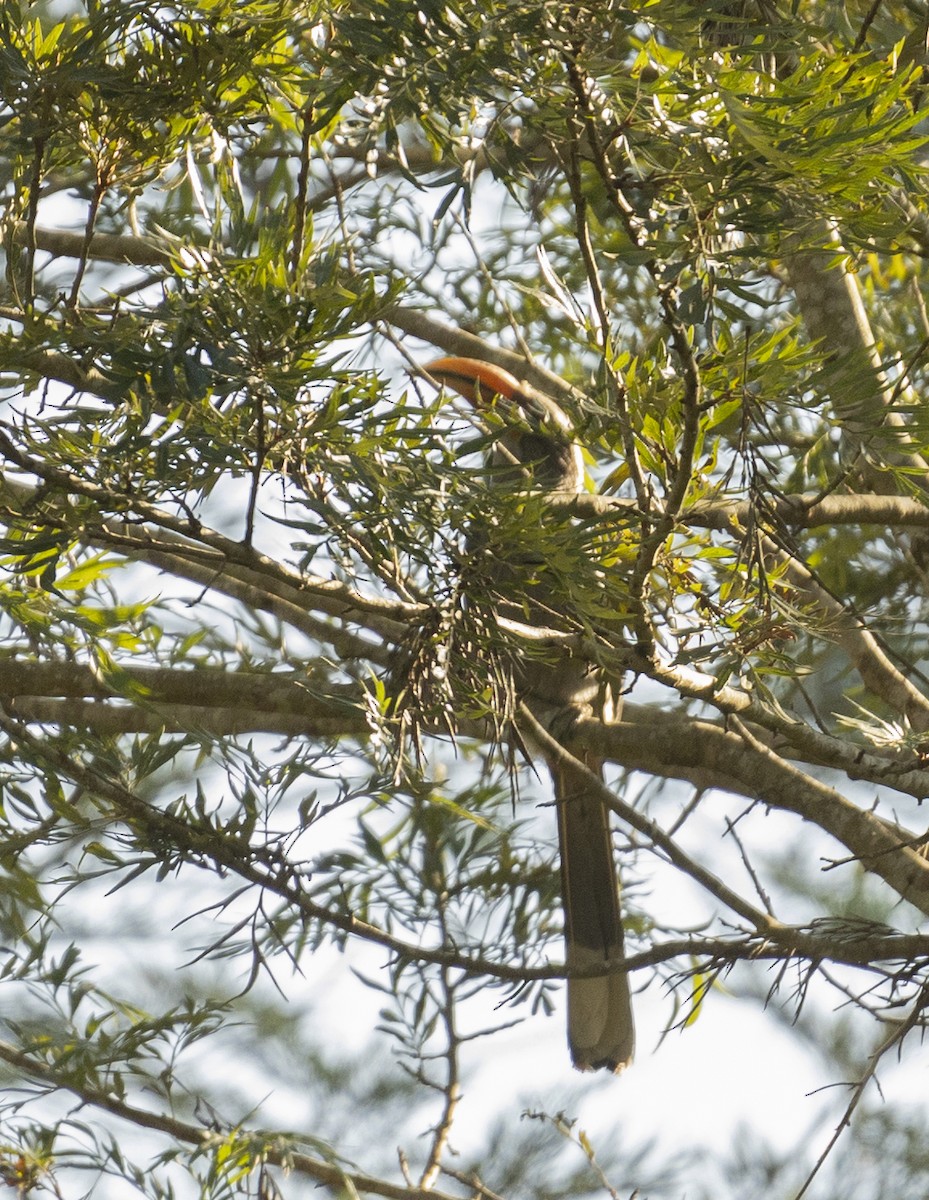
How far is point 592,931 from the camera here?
2.76 meters

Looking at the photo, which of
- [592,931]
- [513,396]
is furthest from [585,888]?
[513,396]

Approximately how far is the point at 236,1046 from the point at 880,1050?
109 inches

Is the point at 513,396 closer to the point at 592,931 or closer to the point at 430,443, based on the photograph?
the point at 592,931

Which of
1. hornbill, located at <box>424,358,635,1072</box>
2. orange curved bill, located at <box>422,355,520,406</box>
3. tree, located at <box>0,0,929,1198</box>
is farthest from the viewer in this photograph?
orange curved bill, located at <box>422,355,520,406</box>

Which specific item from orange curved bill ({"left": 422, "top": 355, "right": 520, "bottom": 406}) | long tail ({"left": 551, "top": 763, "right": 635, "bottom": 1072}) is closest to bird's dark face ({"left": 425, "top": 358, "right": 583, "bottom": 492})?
orange curved bill ({"left": 422, "top": 355, "right": 520, "bottom": 406})

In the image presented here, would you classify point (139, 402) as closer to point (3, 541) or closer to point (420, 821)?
point (3, 541)

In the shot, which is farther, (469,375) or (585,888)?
(469,375)

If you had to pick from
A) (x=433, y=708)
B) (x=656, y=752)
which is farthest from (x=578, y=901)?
(x=433, y=708)

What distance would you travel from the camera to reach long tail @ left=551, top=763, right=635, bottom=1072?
261 cm

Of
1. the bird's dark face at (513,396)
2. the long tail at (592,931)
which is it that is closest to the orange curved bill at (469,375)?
the bird's dark face at (513,396)

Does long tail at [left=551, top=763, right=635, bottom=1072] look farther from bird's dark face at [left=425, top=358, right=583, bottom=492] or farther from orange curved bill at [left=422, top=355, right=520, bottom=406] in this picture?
orange curved bill at [left=422, top=355, right=520, bottom=406]

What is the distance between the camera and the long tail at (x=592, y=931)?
2.61m

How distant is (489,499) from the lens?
47.9 inches

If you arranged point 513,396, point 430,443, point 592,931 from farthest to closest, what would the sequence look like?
1. point 513,396
2. point 592,931
3. point 430,443
